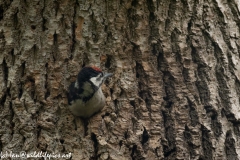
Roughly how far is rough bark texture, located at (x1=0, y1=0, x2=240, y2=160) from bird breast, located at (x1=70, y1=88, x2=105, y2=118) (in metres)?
0.06

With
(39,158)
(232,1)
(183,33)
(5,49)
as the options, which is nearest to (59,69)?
(5,49)

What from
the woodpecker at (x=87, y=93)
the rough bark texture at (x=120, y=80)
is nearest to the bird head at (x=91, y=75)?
the woodpecker at (x=87, y=93)

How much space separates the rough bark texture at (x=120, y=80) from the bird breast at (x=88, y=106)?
6 centimetres

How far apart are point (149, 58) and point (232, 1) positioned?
0.84 m

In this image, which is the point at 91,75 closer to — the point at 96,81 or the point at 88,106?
the point at 96,81

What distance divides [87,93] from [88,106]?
85 mm

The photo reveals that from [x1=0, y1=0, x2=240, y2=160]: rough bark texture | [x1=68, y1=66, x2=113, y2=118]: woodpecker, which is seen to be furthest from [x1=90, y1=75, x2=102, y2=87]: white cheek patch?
[x1=0, y1=0, x2=240, y2=160]: rough bark texture

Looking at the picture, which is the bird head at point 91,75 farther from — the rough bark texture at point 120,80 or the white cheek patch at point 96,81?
the rough bark texture at point 120,80

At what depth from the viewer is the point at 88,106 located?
2816 mm

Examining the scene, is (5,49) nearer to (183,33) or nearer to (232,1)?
(183,33)

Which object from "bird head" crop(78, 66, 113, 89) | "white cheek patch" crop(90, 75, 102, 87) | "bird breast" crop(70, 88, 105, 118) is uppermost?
"bird head" crop(78, 66, 113, 89)

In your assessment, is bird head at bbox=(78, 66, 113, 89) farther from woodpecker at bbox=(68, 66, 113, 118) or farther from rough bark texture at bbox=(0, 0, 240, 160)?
rough bark texture at bbox=(0, 0, 240, 160)

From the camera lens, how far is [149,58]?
299 centimetres

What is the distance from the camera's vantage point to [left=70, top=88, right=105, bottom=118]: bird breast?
9.20 feet
